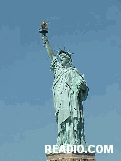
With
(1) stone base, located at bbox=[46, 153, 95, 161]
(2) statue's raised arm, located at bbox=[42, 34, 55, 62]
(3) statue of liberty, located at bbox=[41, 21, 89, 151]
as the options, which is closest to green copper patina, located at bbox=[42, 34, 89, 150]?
(3) statue of liberty, located at bbox=[41, 21, 89, 151]

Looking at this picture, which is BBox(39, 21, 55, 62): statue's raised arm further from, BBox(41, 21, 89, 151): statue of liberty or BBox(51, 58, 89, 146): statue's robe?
BBox(51, 58, 89, 146): statue's robe

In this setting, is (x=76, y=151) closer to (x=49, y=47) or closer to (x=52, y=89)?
(x=52, y=89)

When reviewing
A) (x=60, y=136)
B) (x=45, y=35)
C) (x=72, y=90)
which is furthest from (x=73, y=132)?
(x=45, y=35)

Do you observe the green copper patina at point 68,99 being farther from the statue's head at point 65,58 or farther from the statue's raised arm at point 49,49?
the statue's raised arm at point 49,49

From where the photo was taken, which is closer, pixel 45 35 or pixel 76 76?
pixel 76 76

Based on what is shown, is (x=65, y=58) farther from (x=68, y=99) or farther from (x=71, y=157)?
(x=71, y=157)

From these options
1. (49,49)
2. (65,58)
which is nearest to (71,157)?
(65,58)
